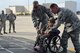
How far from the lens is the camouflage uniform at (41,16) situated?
1168 cm

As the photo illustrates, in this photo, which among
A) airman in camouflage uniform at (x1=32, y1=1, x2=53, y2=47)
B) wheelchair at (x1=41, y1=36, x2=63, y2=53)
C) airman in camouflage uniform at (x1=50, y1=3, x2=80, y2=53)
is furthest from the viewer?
airman in camouflage uniform at (x1=32, y1=1, x2=53, y2=47)

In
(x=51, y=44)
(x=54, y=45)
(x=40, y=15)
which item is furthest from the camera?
(x=40, y=15)

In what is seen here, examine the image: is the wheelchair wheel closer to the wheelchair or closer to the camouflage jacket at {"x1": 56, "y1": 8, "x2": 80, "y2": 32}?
the wheelchair

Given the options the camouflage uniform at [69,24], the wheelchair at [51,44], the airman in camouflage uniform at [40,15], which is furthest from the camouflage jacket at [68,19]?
the airman in camouflage uniform at [40,15]

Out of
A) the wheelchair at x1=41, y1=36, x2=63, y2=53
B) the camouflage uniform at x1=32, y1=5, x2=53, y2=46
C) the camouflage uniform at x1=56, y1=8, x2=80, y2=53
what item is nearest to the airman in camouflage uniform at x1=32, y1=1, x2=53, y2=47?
the camouflage uniform at x1=32, y1=5, x2=53, y2=46

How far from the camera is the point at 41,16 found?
38.9 ft

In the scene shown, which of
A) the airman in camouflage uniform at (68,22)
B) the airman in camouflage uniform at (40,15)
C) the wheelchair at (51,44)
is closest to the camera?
the airman in camouflage uniform at (68,22)

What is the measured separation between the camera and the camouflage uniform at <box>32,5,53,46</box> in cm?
1168

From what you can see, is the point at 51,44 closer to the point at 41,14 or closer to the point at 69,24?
the point at 41,14

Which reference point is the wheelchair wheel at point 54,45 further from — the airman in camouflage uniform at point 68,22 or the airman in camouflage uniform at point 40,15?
the airman in camouflage uniform at point 40,15

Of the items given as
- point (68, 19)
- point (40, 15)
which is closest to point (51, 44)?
point (40, 15)

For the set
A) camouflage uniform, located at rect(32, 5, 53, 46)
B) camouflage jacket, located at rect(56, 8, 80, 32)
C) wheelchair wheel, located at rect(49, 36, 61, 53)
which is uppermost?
camouflage jacket, located at rect(56, 8, 80, 32)

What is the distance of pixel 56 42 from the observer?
10.9 metres

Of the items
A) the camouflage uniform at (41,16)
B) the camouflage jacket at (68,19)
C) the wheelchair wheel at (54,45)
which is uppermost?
the camouflage jacket at (68,19)
